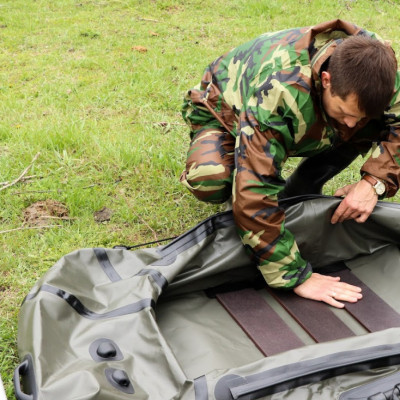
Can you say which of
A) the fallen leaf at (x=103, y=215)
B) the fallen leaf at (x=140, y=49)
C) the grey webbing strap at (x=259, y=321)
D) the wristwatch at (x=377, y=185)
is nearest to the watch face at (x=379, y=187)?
the wristwatch at (x=377, y=185)

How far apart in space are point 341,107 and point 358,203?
1.74ft

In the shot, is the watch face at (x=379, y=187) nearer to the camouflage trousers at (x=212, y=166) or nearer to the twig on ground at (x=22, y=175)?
the camouflage trousers at (x=212, y=166)

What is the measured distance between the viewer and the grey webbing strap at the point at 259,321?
212 centimetres

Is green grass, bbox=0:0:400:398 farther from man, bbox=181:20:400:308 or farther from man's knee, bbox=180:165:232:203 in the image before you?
man, bbox=181:20:400:308

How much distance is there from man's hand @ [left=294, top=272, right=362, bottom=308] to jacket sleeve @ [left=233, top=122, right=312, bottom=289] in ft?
0.39

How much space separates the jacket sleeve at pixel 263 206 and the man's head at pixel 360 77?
0.30 meters

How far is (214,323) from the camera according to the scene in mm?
2203

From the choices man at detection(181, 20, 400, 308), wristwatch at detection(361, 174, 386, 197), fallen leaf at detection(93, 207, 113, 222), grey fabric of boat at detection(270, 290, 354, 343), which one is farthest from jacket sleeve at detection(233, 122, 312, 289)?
fallen leaf at detection(93, 207, 113, 222)

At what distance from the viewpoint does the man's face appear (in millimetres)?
1978

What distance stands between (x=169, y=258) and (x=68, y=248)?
79 cm

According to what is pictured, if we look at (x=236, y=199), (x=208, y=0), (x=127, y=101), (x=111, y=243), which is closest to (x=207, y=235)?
(x=236, y=199)

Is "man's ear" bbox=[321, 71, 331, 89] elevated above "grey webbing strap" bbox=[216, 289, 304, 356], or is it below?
above

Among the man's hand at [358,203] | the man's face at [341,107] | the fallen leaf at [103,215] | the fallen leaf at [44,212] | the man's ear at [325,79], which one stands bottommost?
the fallen leaf at [103,215]

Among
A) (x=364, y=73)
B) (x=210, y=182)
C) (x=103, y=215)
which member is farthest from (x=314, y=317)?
(x=103, y=215)
